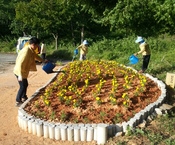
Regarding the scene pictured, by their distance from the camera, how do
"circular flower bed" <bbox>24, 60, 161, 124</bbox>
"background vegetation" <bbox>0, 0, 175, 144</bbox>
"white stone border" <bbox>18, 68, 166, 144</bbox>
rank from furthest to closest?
"background vegetation" <bbox>0, 0, 175, 144</bbox> → "circular flower bed" <bbox>24, 60, 161, 124</bbox> → "white stone border" <bbox>18, 68, 166, 144</bbox>

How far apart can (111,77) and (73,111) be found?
8.67 feet

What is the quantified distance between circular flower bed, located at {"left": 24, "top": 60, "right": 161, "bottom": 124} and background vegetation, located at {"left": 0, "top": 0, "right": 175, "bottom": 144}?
244cm

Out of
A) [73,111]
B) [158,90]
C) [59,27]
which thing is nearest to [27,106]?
[73,111]

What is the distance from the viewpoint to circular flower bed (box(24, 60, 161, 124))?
5.87m

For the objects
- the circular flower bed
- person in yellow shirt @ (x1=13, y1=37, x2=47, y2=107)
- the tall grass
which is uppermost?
person in yellow shirt @ (x1=13, y1=37, x2=47, y2=107)

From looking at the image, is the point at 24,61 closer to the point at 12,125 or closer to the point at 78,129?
the point at 12,125

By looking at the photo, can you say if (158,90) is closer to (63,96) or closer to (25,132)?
(63,96)

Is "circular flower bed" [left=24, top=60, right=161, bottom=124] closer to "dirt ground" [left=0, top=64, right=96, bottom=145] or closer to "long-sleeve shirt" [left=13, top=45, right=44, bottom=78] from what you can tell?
"dirt ground" [left=0, top=64, right=96, bottom=145]

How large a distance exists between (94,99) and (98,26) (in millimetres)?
24989

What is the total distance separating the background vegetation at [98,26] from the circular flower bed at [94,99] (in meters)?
2.44

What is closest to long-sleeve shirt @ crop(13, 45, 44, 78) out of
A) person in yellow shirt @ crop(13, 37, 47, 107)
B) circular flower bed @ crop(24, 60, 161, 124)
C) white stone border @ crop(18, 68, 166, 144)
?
person in yellow shirt @ crop(13, 37, 47, 107)

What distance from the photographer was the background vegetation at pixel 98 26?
50.2ft

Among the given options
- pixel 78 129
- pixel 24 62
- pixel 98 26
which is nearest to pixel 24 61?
pixel 24 62

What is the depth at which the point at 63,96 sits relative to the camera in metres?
6.75
